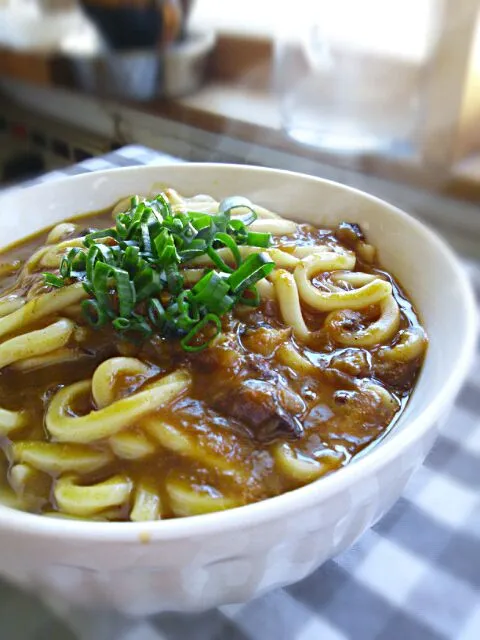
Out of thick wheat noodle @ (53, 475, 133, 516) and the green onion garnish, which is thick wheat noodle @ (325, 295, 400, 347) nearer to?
the green onion garnish

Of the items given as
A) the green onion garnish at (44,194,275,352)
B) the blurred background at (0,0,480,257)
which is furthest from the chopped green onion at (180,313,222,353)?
the blurred background at (0,0,480,257)

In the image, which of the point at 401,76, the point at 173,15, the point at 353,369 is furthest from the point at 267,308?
the point at 173,15

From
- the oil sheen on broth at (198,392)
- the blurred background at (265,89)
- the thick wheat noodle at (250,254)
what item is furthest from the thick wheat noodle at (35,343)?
the blurred background at (265,89)

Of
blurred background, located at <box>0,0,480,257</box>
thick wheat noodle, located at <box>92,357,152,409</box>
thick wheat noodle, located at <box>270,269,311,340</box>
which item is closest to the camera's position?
thick wheat noodle, located at <box>92,357,152,409</box>

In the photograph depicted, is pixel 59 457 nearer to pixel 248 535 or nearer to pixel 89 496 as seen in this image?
pixel 89 496

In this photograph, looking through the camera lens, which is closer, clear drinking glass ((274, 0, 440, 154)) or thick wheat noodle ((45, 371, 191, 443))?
thick wheat noodle ((45, 371, 191, 443))

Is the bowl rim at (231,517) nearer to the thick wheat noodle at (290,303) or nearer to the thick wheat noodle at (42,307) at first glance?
the thick wheat noodle at (290,303)

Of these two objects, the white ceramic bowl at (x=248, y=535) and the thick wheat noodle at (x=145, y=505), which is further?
the thick wheat noodle at (x=145, y=505)
